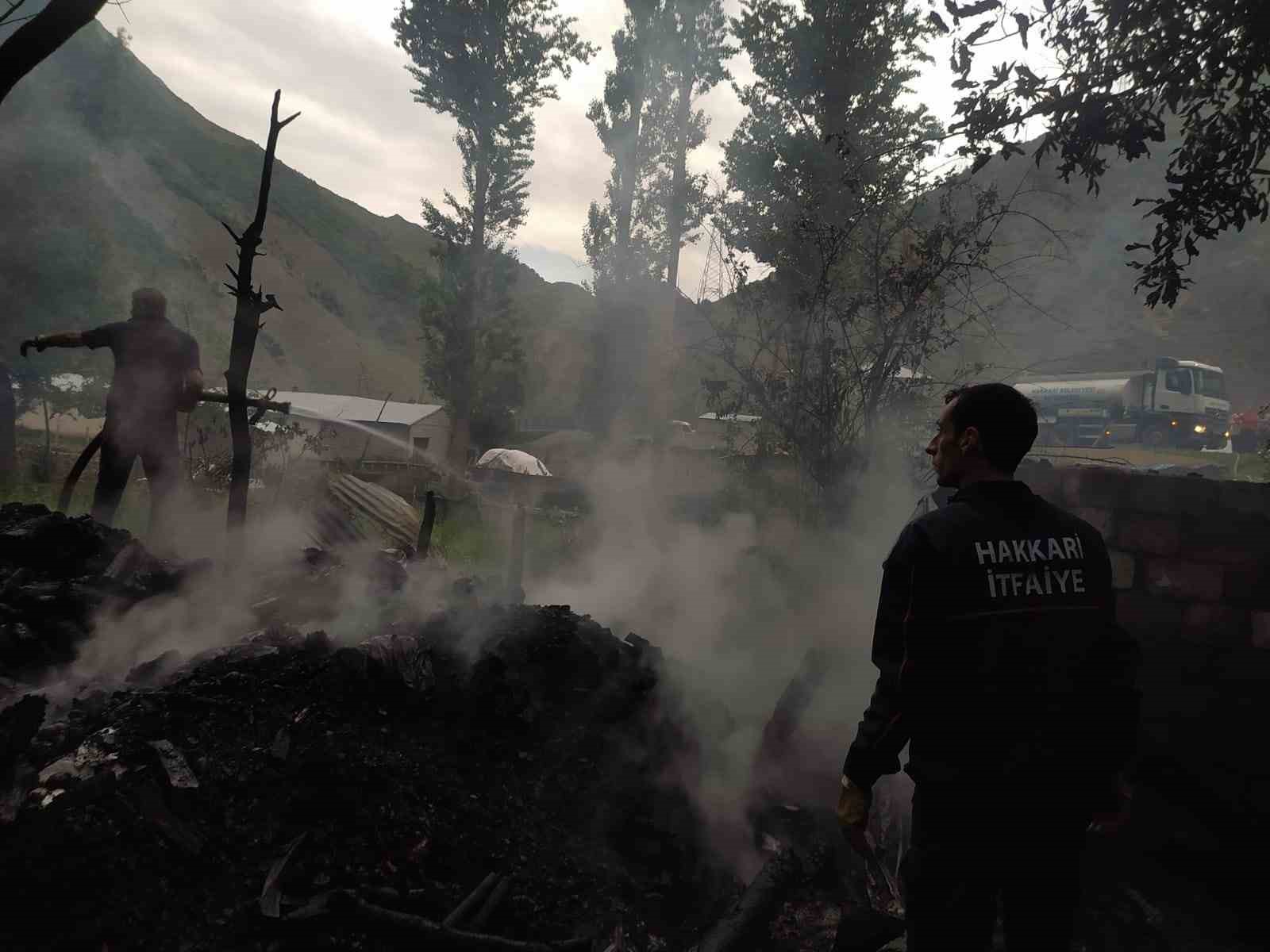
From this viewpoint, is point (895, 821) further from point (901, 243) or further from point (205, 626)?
point (901, 243)

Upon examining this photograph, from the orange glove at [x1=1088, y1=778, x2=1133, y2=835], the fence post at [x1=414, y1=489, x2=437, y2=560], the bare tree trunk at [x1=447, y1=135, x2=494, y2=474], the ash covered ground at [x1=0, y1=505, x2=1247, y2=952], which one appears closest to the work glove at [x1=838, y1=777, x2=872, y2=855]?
the orange glove at [x1=1088, y1=778, x2=1133, y2=835]

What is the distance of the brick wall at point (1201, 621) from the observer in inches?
131

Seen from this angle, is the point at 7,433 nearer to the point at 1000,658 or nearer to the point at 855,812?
the point at 855,812

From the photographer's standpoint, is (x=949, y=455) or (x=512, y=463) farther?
(x=512, y=463)

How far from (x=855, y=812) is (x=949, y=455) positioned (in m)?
0.99

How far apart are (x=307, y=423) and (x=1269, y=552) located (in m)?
25.7

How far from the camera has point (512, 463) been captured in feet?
60.3

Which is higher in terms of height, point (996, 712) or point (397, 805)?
point (996, 712)

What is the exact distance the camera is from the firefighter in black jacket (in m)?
1.89

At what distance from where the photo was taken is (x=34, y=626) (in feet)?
12.5

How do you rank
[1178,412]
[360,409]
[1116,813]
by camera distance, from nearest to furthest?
[1116,813], [1178,412], [360,409]

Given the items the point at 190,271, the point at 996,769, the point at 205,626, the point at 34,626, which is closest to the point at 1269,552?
the point at 996,769

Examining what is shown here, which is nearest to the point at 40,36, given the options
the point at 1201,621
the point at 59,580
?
the point at 59,580

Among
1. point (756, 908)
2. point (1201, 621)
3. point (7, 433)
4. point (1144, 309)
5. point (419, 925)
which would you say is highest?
point (1144, 309)
